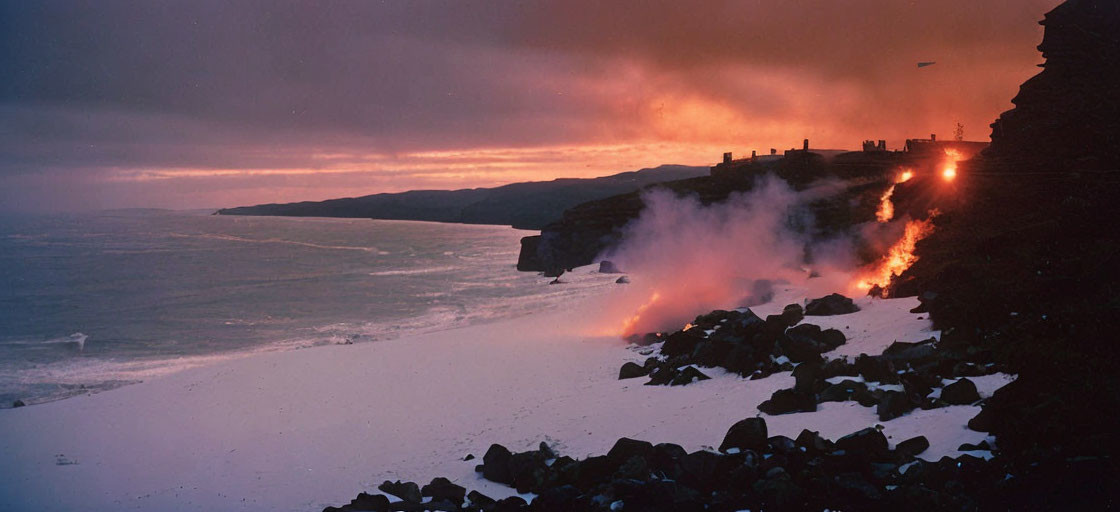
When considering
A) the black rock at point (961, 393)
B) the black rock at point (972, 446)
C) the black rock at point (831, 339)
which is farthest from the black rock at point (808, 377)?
the black rock at point (972, 446)

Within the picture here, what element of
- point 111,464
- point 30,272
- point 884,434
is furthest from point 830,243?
point 30,272

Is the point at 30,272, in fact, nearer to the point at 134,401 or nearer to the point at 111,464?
the point at 134,401

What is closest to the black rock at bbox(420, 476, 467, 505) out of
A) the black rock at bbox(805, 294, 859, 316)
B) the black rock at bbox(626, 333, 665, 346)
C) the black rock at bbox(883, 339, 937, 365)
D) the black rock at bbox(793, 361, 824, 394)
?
the black rock at bbox(793, 361, 824, 394)

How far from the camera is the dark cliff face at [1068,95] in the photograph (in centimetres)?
2400

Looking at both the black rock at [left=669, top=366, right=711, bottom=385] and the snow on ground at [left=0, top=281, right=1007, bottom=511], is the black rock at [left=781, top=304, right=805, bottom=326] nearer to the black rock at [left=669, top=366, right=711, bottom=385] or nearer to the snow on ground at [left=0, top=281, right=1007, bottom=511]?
the snow on ground at [left=0, top=281, right=1007, bottom=511]

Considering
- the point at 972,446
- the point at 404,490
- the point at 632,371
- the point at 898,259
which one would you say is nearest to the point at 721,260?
the point at 898,259

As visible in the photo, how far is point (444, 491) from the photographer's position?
14727 millimetres

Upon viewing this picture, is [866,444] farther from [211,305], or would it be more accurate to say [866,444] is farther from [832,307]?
[211,305]

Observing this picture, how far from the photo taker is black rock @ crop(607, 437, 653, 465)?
1428 cm

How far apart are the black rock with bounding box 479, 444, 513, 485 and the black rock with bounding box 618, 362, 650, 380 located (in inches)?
362

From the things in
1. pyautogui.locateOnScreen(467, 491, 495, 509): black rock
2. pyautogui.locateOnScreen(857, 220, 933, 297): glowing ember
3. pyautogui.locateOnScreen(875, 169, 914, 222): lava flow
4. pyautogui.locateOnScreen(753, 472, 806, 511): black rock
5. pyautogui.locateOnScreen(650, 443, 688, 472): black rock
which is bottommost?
pyautogui.locateOnScreen(467, 491, 495, 509): black rock

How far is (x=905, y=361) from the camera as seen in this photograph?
715 inches

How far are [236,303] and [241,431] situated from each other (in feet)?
170

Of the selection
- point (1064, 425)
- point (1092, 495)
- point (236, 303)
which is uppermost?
point (1064, 425)
